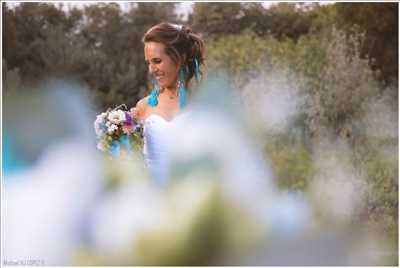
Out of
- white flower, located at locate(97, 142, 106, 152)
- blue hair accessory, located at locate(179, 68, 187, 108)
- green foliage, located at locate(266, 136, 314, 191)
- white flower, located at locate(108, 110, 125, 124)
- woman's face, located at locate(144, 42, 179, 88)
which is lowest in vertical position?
green foliage, located at locate(266, 136, 314, 191)

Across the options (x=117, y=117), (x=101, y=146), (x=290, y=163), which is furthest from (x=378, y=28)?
(x=101, y=146)

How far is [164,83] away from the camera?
4.26m

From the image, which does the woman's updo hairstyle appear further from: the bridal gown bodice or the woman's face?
the bridal gown bodice

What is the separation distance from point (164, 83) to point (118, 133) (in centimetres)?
38

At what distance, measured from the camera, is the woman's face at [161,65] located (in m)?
4.23

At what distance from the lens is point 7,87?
14.1ft

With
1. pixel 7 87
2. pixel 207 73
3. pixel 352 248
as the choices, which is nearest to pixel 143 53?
pixel 207 73

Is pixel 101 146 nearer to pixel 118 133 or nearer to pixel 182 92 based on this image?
pixel 118 133

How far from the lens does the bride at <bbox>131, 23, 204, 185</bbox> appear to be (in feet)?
13.9

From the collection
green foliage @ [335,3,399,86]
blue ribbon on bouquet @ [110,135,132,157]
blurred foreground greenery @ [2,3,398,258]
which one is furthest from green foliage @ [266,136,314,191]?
blue ribbon on bouquet @ [110,135,132,157]

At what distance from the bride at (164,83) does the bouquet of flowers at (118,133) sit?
0.18 feet

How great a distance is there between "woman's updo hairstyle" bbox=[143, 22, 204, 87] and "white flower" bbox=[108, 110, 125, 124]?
40 centimetres

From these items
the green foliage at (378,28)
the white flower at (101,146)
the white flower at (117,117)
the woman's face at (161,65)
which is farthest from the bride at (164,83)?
the green foliage at (378,28)

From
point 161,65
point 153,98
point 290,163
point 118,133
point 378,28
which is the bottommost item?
point 290,163
